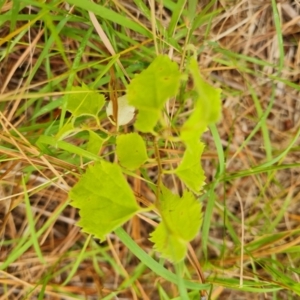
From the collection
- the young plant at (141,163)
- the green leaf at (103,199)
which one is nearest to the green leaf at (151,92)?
the young plant at (141,163)

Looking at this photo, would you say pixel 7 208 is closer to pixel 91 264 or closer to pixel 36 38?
pixel 91 264

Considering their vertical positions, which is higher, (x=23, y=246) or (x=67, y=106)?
(x=67, y=106)

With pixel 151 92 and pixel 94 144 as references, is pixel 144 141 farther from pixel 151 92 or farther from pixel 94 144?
pixel 151 92

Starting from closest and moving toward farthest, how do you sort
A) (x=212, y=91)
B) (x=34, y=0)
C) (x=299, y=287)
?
(x=212, y=91) < (x=34, y=0) < (x=299, y=287)

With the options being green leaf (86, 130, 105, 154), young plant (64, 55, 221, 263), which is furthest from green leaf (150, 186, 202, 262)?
green leaf (86, 130, 105, 154)

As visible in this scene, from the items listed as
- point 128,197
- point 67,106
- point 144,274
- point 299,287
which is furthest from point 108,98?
point 299,287

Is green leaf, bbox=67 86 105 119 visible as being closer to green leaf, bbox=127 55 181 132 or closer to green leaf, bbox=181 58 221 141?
green leaf, bbox=127 55 181 132

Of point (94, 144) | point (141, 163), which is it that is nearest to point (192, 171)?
point (141, 163)

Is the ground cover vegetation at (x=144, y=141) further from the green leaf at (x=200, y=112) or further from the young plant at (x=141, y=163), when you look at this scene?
the green leaf at (x=200, y=112)
